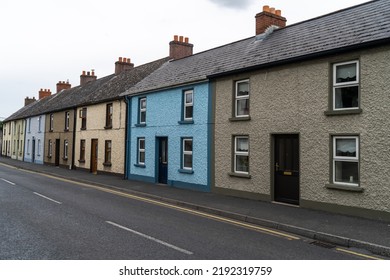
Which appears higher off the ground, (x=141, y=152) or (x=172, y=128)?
(x=172, y=128)

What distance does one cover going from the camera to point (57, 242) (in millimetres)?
6672

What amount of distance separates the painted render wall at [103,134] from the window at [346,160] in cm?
1389

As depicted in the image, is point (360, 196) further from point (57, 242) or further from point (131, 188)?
point (131, 188)

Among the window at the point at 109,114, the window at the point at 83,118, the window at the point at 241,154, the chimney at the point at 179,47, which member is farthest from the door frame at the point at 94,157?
the window at the point at 241,154

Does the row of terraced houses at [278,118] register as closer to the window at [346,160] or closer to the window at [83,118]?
the window at [346,160]

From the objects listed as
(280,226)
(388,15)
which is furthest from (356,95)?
(280,226)

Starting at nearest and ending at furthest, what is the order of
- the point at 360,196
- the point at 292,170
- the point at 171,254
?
1. the point at 171,254
2. the point at 360,196
3. the point at 292,170

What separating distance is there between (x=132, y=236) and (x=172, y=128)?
10.4 meters

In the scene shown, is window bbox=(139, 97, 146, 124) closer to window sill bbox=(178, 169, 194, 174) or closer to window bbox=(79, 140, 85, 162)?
window sill bbox=(178, 169, 194, 174)

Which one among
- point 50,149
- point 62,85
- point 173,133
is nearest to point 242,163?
point 173,133

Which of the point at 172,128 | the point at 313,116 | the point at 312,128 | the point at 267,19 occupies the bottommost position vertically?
the point at 312,128

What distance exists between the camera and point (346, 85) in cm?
1059

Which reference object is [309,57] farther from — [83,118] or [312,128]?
[83,118]

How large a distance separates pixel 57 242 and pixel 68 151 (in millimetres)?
23927
